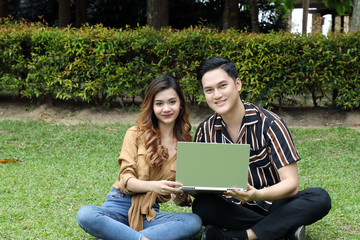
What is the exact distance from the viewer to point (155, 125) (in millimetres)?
3648

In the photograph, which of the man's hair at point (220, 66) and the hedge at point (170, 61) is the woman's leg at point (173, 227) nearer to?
the man's hair at point (220, 66)

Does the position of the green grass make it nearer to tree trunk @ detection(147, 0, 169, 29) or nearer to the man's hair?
the man's hair

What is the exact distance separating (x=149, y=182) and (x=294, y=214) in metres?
0.99

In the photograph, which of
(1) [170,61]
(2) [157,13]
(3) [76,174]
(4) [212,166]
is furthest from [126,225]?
(2) [157,13]

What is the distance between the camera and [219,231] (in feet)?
11.3

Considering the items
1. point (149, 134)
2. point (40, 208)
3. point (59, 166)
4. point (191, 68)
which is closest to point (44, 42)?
point (191, 68)

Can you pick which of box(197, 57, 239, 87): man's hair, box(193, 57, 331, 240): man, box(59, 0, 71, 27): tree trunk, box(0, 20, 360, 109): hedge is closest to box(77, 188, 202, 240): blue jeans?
box(193, 57, 331, 240): man

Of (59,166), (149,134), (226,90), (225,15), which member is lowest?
(59,166)

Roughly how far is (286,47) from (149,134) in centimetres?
499

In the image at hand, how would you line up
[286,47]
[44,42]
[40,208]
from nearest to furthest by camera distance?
[40,208], [286,47], [44,42]

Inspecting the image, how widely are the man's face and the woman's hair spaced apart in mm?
353

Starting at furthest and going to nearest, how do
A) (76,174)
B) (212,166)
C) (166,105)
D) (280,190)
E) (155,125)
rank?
(76,174), (155,125), (166,105), (280,190), (212,166)

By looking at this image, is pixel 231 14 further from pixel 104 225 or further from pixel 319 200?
pixel 104 225

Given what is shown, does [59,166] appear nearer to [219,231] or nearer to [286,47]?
[219,231]
